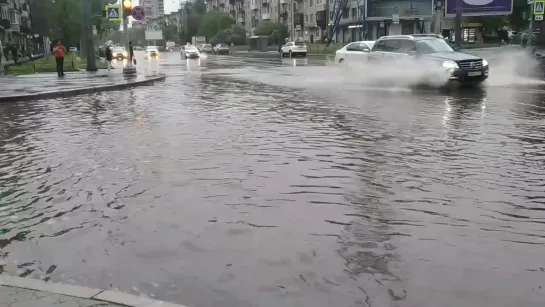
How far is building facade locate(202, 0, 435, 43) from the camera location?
68875 mm

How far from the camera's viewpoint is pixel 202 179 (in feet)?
24.3

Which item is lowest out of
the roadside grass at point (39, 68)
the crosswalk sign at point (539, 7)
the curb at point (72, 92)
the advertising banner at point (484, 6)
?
the curb at point (72, 92)

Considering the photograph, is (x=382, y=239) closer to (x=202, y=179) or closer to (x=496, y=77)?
(x=202, y=179)

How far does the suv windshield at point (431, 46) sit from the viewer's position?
1991 centimetres

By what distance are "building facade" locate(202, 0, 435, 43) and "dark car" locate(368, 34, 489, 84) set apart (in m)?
22.7

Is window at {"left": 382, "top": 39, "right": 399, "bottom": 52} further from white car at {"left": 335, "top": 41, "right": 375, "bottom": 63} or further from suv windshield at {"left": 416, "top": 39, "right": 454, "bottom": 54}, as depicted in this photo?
white car at {"left": 335, "top": 41, "right": 375, "bottom": 63}

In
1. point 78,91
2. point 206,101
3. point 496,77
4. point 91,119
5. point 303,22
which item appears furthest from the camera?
point 303,22

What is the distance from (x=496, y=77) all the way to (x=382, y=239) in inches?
809

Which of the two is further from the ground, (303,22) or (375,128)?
(303,22)

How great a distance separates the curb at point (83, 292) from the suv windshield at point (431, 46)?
57.6 feet

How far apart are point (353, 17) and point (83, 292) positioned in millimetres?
78502

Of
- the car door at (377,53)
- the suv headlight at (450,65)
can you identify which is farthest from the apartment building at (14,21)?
the suv headlight at (450,65)

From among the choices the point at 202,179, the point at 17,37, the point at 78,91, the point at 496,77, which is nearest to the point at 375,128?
the point at 202,179

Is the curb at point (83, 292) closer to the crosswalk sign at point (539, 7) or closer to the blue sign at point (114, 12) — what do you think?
the blue sign at point (114, 12)
